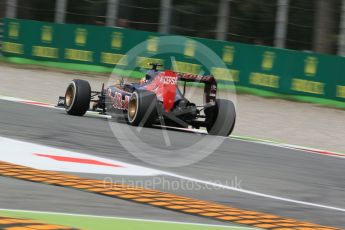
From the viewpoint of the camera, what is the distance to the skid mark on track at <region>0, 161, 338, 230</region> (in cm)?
592

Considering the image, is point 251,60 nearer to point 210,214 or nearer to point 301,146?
point 301,146

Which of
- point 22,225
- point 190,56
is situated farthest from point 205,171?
point 190,56

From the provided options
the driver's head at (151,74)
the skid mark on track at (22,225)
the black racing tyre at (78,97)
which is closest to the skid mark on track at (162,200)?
the skid mark on track at (22,225)

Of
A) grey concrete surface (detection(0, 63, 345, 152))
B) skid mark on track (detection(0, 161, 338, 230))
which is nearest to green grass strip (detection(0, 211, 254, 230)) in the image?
skid mark on track (detection(0, 161, 338, 230))

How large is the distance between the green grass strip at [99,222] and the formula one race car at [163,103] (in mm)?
6266

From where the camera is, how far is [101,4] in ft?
101

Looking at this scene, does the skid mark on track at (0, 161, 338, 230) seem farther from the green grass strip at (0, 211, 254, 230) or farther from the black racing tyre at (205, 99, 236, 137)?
the black racing tyre at (205, 99, 236, 137)

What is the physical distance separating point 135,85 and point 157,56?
8.96 metres

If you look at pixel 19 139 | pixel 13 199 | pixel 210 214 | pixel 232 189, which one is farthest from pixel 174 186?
pixel 19 139

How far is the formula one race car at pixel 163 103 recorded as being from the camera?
1181 cm

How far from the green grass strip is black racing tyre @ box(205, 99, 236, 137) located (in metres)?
6.82

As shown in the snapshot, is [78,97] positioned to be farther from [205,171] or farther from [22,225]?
[22,225]

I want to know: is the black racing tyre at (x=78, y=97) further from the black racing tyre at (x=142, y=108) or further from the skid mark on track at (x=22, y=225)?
the skid mark on track at (x=22, y=225)

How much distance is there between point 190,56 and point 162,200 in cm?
1456
